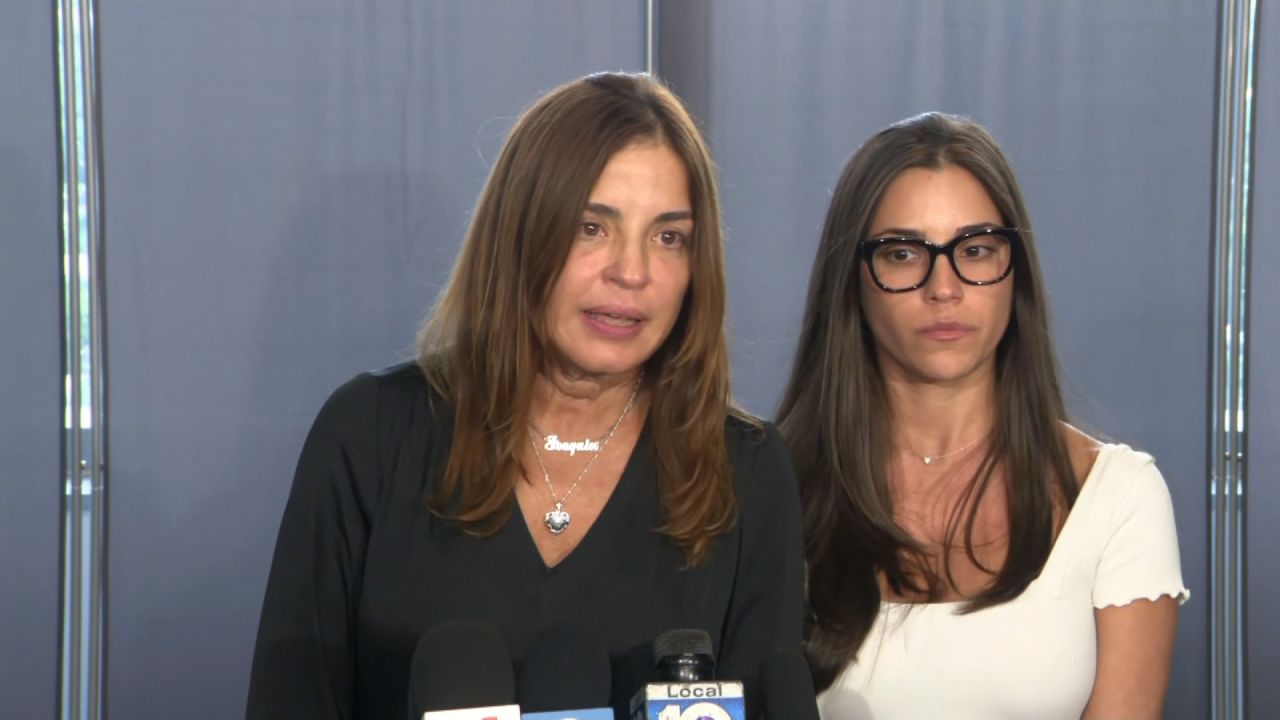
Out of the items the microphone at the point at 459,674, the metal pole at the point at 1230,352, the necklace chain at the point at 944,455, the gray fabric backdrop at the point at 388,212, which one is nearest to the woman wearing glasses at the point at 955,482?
the necklace chain at the point at 944,455

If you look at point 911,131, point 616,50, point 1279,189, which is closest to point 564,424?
point 911,131

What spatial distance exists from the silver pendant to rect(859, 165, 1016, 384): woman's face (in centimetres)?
65

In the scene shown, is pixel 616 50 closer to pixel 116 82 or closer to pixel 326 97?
pixel 326 97

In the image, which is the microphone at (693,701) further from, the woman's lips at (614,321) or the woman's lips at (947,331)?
the woman's lips at (947,331)

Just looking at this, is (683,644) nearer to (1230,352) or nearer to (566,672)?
(566,672)

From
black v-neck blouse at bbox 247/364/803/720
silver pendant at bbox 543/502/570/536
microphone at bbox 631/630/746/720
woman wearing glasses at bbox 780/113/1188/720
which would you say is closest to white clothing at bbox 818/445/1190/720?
woman wearing glasses at bbox 780/113/1188/720

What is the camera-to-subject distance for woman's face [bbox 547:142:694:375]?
1.67 m

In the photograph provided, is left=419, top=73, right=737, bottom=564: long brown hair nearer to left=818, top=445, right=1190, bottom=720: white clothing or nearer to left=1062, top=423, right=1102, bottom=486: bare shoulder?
left=818, top=445, right=1190, bottom=720: white clothing

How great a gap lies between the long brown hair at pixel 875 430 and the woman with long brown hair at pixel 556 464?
0.92 feet

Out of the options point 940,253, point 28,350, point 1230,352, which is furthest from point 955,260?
point 28,350

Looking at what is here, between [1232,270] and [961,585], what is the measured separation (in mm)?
1713

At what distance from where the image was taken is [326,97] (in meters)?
3.04

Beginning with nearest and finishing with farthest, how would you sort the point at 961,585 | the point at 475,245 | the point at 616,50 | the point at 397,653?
the point at 397,653 < the point at 475,245 < the point at 961,585 < the point at 616,50

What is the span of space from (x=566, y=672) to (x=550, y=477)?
0.56 metres
